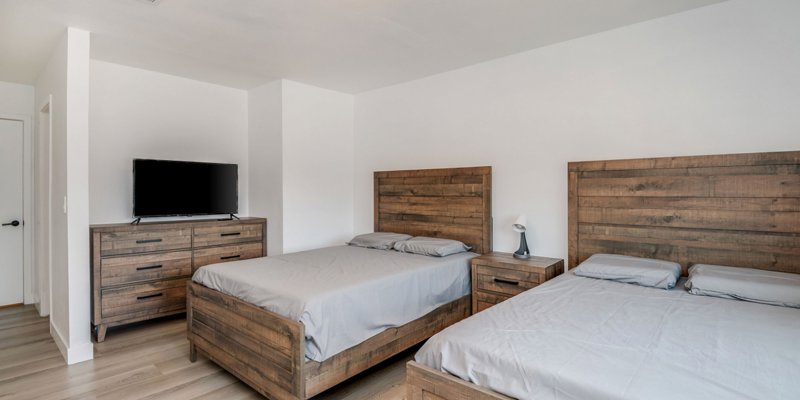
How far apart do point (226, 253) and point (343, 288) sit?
2.21 metres

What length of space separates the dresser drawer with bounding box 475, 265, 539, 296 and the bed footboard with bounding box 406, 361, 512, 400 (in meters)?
1.53

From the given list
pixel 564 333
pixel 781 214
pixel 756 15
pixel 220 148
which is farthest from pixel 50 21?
pixel 781 214

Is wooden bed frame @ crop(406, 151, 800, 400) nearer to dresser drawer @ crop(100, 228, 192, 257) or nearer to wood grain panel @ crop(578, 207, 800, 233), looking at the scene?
wood grain panel @ crop(578, 207, 800, 233)

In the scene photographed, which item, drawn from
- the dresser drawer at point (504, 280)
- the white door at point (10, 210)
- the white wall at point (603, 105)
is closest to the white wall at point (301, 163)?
the white wall at point (603, 105)

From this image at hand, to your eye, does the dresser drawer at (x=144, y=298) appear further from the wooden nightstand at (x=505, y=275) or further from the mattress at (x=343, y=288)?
the wooden nightstand at (x=505, y=275)

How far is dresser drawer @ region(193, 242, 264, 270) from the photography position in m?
3.84

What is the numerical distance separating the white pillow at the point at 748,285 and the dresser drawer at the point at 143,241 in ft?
13.0

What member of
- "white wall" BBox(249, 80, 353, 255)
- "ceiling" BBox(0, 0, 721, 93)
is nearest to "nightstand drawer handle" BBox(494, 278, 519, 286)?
"ceiling" BBox(0, 0, 721, 93)

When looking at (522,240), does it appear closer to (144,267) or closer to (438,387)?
(438,387)

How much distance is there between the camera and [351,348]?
2305 mm

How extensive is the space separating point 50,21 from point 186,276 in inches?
88.2

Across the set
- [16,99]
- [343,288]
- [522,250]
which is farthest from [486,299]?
[16,99]

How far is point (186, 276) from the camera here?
3.77 m

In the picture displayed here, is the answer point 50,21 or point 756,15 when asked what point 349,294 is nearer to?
point 50,21
